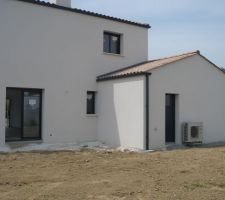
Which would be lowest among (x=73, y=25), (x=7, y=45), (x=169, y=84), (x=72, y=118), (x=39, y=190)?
(x=39, y=190)

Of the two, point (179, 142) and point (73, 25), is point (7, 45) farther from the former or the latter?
point (179, 142)

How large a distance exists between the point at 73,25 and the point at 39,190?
10972 millimetres

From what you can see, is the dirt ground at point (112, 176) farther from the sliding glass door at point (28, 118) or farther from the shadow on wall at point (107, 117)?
the shadow on wall at point (107, 117)

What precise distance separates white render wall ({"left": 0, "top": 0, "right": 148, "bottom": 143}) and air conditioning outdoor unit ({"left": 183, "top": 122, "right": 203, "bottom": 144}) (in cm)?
426

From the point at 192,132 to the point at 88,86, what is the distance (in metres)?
5.23

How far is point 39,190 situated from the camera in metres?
7.86

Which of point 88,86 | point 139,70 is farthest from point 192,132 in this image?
point 88,86

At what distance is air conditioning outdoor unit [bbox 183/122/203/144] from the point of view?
1641 centimetres

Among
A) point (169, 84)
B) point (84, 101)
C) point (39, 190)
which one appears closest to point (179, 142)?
point (169, 84)

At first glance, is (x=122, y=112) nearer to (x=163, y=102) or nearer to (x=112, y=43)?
(x=163, y=102)

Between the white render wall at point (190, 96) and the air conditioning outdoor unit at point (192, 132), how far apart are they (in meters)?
0.27

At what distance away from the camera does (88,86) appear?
17.6 m

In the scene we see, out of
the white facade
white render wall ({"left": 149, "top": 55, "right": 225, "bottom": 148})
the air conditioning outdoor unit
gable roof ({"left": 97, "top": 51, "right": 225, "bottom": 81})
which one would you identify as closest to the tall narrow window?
the white facade

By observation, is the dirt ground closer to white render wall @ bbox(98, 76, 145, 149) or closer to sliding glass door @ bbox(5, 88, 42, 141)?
white render wall @ bbox(98, 76, 145, 149)
